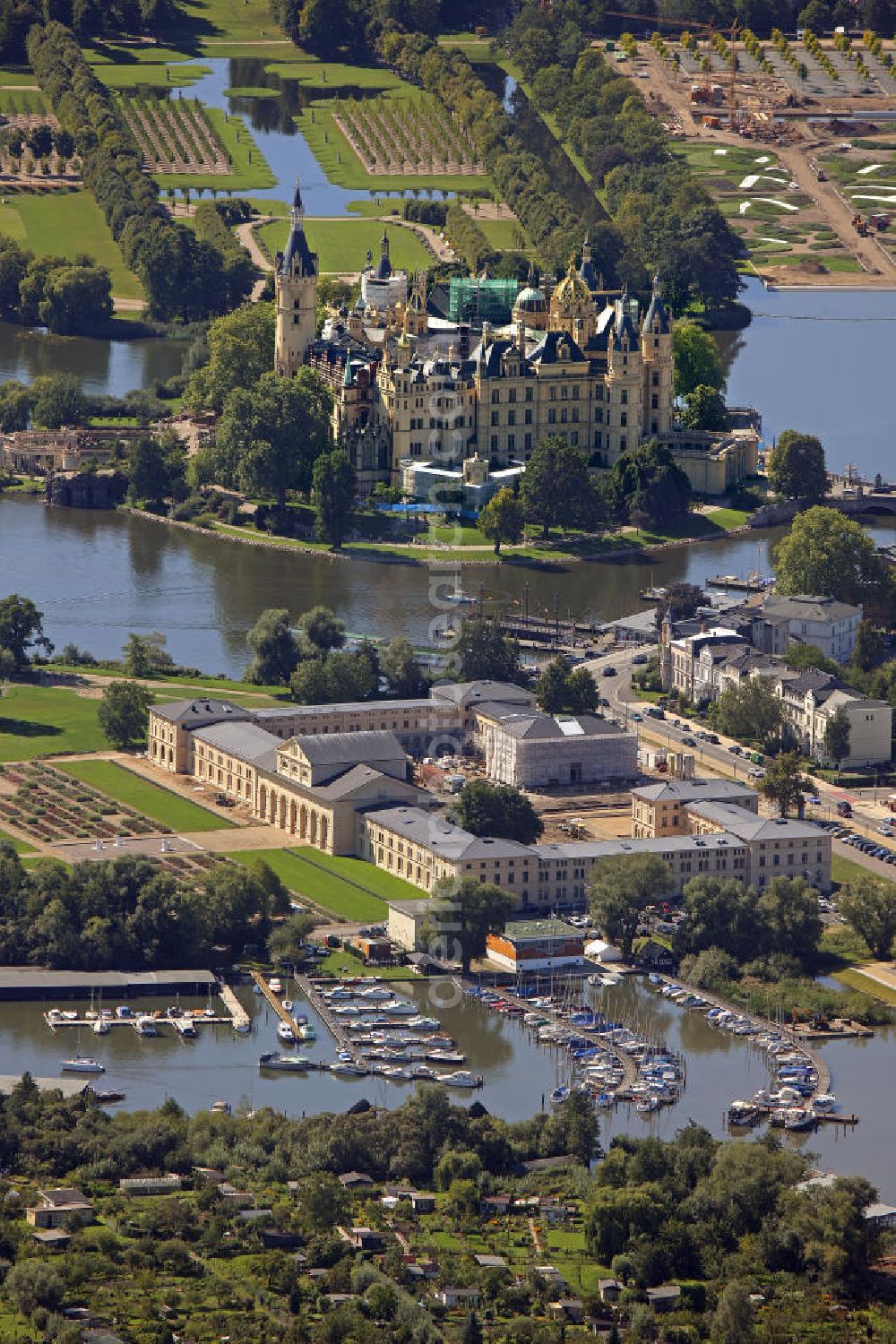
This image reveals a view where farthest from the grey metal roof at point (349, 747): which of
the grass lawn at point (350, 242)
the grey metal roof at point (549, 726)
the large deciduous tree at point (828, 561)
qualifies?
the grass lawn at point (350, 242)

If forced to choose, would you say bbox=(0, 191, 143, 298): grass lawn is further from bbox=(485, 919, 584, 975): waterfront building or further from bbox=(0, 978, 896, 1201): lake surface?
bbox=(0, 978, 896, 1201): lake surface

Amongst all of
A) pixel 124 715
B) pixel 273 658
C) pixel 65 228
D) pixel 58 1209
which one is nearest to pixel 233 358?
pixel 65 228

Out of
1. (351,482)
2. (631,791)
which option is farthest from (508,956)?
(351,482)

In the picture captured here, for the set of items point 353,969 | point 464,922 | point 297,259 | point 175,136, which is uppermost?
point 175,136

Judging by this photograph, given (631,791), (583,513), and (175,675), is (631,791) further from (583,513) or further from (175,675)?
(583,513)

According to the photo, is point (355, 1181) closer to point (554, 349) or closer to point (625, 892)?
point (625, 892)

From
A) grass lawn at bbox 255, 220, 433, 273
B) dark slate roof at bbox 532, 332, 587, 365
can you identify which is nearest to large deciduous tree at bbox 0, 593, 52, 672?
dark slate roof at bbox 532, 332, 587, 365
